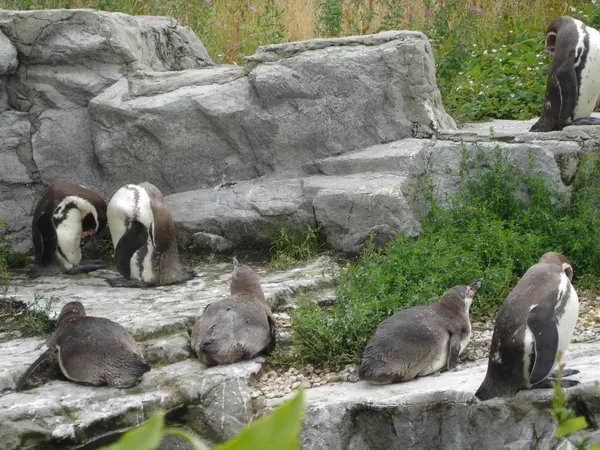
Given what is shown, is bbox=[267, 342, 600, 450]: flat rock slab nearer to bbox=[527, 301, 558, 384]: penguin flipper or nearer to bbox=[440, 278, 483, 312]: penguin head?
bbox=[527, 301, 558, 384]: penguin flipper

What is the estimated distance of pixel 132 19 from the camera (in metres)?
8.74

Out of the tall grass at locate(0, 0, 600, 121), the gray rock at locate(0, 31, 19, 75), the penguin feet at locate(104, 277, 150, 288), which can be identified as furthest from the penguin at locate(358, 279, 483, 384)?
the gray rock at locate(0, 31, 19, 75)

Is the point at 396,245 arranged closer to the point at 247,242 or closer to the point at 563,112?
the point at 247,242

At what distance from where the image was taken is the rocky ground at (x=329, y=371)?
536 centimetres

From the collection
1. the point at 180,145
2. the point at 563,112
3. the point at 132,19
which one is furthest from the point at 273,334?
the point at 132,19

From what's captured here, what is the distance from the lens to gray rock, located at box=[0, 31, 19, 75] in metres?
7.94

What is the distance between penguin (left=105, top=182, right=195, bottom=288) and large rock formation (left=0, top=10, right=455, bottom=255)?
656mm

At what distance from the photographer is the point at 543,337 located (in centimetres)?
444

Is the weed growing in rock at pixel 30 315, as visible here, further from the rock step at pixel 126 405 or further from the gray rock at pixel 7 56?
the gray rock at pixel 7 56

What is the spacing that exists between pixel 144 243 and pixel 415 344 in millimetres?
2756

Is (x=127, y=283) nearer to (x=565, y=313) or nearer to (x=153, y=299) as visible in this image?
(x=153, y=299)

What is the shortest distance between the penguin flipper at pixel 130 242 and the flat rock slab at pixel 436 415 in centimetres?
236

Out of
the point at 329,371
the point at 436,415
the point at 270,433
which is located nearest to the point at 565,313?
the point at 436,415

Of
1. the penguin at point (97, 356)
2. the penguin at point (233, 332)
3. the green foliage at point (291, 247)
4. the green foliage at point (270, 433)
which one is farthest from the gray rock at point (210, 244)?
the green foliage at point (270, 433)
